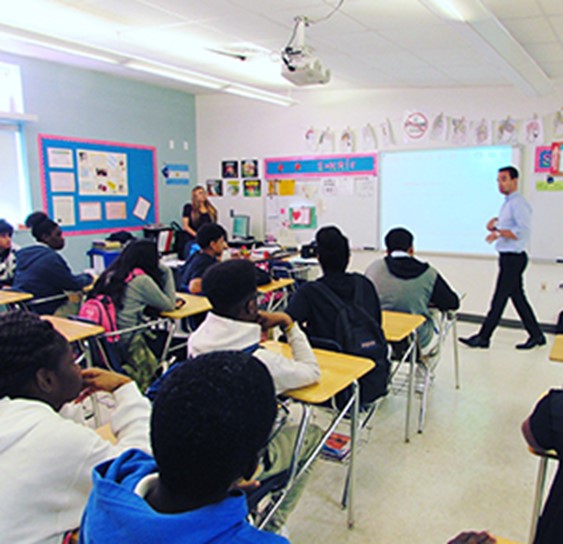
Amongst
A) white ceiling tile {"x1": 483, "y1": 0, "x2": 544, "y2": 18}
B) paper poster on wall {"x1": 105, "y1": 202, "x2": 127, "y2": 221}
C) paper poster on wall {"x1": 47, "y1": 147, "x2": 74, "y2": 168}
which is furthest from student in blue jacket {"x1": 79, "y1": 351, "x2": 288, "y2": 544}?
paper poster on wall {"x1": 105, "y1": 202, "x2": 127, "y2": 221}

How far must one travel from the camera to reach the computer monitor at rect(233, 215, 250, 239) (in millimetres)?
7000

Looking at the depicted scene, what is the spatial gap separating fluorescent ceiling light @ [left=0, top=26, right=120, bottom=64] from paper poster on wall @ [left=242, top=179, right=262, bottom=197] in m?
3.16

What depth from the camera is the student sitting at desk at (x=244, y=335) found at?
1.83m

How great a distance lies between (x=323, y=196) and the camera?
6504 mm

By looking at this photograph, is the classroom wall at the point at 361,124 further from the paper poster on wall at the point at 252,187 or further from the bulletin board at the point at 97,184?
the bulletin board at the point at 97,184

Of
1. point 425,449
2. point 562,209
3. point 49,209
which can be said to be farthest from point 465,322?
point 49,209

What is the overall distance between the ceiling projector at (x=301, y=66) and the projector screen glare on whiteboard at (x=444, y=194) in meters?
2.55

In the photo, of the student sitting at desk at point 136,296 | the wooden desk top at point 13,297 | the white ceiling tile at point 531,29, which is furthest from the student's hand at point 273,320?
the white ceiling tile at point 531,29

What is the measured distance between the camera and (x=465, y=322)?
5.71 metres

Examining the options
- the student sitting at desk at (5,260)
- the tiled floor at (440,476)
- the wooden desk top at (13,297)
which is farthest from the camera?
the student sitting at desk at (5,260)

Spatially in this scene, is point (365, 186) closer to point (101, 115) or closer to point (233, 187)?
point (233, 187)

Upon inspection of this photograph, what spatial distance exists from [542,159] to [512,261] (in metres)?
1.23

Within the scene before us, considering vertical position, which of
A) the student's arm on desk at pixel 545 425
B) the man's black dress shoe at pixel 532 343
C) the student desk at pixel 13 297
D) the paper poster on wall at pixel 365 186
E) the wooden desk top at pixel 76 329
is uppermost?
the paper poster on wall at pixel 365 186

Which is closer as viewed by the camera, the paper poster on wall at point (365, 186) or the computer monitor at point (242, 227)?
the paper poster on wall at point (365, 186)
